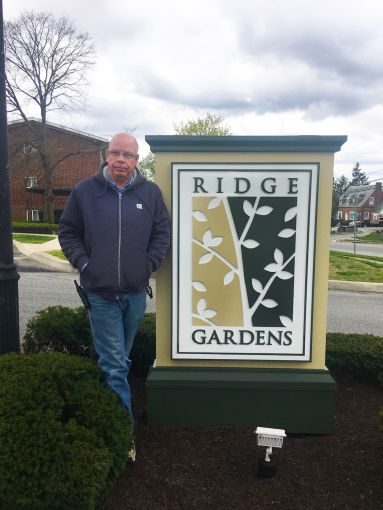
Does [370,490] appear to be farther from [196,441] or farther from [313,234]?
[313,234]

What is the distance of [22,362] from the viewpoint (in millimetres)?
2670

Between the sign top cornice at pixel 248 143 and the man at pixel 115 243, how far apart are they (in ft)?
1.20

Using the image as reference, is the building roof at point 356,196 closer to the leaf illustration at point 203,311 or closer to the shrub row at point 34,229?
the shrub row at point 34,229

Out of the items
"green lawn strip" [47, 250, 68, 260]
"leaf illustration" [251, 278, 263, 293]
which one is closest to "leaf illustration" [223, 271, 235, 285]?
"leaf illustration" [251, 278, 263, 293]

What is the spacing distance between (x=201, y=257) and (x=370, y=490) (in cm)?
172

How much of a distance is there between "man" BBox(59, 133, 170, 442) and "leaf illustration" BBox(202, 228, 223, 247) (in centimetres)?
37

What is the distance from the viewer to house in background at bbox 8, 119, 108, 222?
2777 cm

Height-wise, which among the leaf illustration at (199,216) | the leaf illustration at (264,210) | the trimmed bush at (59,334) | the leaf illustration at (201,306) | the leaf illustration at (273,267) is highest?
the leaf illustration at (264,210)

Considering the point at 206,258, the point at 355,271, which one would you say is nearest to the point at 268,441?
the point at 206,258

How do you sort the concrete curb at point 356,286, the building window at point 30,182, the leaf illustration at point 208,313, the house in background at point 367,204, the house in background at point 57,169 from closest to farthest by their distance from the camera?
the leaf illustration at point 208,313 → the concrete curb at point 356,286 → the house in background at point 57,169 → the building window at point 30,182 → the house in background at point 367,204

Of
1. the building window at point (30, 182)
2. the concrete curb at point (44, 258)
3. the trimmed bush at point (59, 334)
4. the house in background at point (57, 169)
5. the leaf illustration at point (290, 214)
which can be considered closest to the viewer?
the leaf illustration at point (290, 214)

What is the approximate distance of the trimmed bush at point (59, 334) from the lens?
12.5 feet

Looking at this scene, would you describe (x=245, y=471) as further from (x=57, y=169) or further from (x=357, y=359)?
(x=57, y=169)

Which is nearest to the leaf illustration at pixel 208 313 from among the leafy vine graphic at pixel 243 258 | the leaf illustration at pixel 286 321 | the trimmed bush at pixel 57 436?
the leafy vine graphic at pixel 243 258
